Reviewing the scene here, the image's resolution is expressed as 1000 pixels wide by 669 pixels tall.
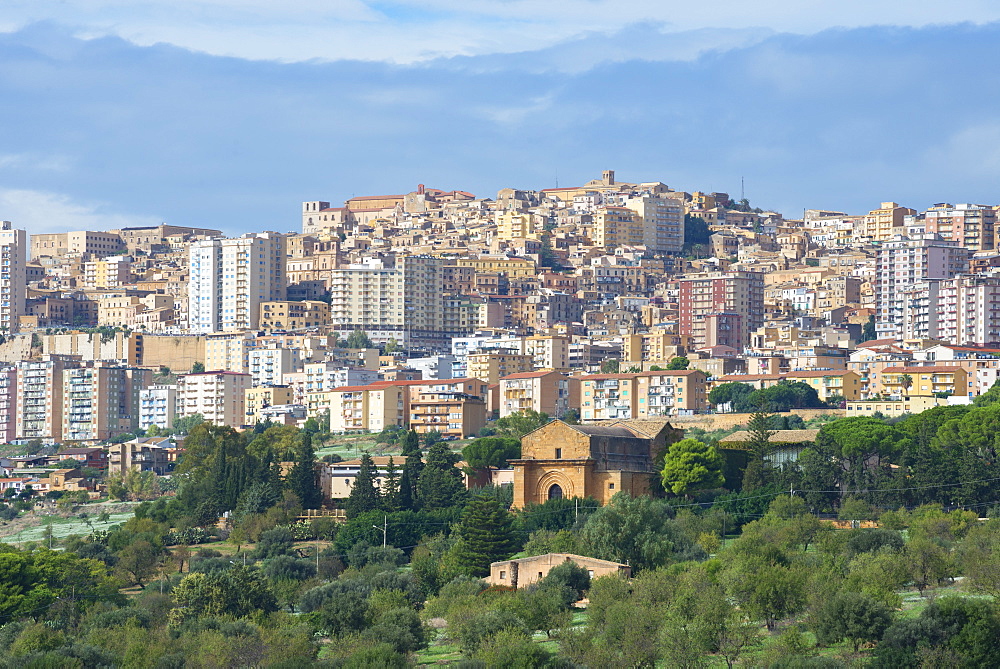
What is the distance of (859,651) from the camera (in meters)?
46.4

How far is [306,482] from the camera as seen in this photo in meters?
84.9

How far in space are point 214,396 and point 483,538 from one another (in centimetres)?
7773

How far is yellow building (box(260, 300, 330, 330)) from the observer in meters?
165

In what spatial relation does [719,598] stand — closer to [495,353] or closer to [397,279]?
[495,353]

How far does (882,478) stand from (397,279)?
92.2 metres

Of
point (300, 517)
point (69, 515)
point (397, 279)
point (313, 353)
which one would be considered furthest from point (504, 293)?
point (300, 517)

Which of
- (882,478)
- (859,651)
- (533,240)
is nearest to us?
(859,651)

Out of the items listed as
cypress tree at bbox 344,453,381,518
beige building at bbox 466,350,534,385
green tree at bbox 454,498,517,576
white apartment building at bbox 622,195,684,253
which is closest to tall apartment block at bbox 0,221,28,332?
beige building at bbox 466,350,534,385

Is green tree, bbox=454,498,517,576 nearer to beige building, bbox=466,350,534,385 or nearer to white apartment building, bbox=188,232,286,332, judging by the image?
beige building, bbox=466,350,534,385

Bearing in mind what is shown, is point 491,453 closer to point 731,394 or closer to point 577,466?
point 577,466

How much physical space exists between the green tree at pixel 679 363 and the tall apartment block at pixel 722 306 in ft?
73.2

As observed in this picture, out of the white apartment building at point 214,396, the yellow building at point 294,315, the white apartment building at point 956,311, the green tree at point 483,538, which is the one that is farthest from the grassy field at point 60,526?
the white apartment building at point 956,311

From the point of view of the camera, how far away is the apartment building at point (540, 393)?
12200 cm

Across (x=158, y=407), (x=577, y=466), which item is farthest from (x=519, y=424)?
(x=158, y=407)
